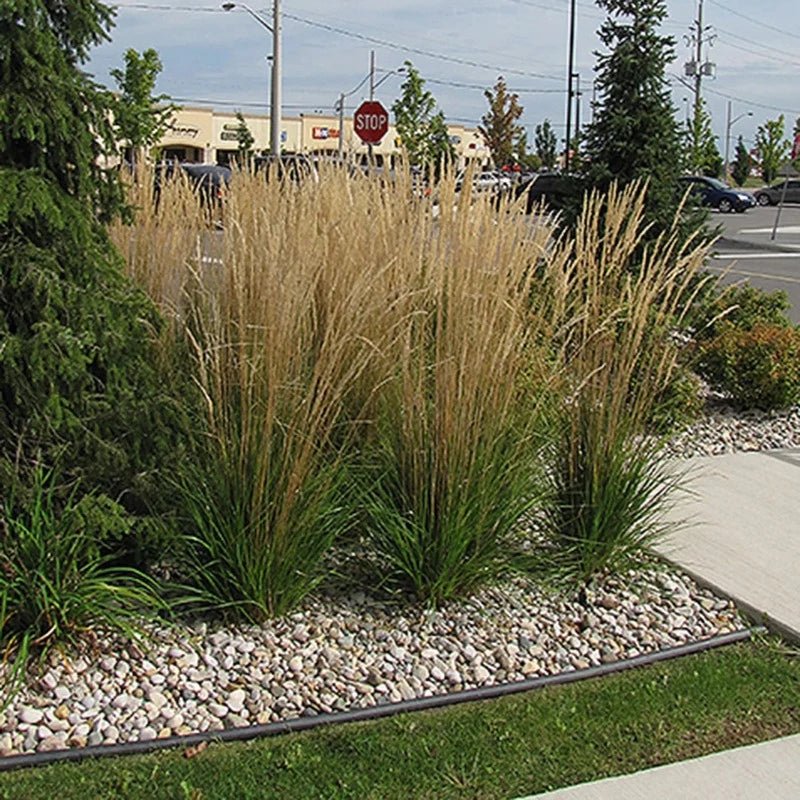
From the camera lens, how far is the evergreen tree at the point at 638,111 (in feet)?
25.2

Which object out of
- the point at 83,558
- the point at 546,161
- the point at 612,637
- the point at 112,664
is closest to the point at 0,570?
the point at 83,558

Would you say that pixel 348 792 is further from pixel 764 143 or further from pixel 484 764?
pixel 764 143

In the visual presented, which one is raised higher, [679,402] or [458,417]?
[458,417]

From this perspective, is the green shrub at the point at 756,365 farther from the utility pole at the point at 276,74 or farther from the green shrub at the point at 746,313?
the utility pole at the point at 276,74

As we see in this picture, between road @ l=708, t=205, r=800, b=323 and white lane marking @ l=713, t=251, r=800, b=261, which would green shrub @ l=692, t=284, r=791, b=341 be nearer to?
road @ l=708, t=205, r=800, b=323

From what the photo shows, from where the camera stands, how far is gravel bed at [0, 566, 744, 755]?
3109 mm

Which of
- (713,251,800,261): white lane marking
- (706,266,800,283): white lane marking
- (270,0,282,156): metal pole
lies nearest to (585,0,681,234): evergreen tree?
(706,266,800,283): white lane marking

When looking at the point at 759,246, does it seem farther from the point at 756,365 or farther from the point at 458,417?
the point at 458,417

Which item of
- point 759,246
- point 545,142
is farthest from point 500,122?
point 759,246

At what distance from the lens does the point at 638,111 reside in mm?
7812

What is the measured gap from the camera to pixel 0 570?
3.26 metres

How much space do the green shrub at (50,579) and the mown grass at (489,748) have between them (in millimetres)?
515

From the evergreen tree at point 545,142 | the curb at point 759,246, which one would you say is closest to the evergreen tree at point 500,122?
the evergreen tree at point 545,142

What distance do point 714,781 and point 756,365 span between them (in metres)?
4.49
